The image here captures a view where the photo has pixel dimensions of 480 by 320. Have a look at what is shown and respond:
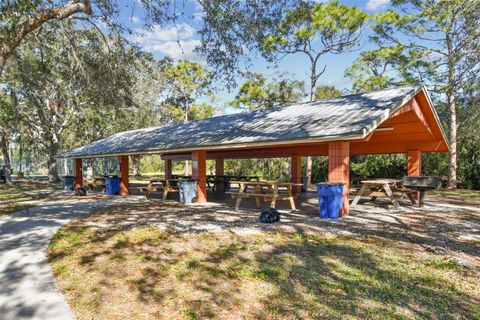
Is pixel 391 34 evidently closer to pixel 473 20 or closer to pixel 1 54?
pixel 473 20

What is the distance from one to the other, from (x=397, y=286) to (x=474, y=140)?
1970 cm

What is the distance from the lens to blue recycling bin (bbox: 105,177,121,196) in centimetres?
1492

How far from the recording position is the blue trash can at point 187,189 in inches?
444

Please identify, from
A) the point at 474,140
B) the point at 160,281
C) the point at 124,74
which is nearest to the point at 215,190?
the point at 124,74

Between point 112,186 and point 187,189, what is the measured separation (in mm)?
5539

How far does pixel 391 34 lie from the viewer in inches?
808

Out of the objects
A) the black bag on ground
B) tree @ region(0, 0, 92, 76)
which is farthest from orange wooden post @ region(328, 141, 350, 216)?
tree @ region(0, 0, 92, 76)

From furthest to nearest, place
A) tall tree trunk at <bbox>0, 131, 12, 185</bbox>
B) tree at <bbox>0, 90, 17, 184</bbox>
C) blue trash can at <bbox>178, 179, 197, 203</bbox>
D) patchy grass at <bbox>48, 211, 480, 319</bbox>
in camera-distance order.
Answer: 1. tall tree trunk at <bbox>0, 131, 12, 185</bbox>
2. tree at <bbox>0, 90, 17, 184</bbox>
3. blue trash can at <bbox>178, 179, 197, 203</bbox>
4. patchy grass at <bbox>48, 211, 480, 319</bbox>

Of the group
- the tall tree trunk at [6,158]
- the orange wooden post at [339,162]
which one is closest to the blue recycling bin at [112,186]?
the orange wooden post at [339,162]

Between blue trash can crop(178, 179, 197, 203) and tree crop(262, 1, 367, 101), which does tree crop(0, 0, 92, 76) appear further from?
tree crop(262, 1, 367, 101)

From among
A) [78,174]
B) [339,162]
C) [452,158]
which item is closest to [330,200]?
[339,162]

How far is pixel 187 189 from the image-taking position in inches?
444

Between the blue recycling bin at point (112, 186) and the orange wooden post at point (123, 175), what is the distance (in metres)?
0.19

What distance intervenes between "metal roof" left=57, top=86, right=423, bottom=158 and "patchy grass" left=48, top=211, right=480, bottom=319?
275 cm
